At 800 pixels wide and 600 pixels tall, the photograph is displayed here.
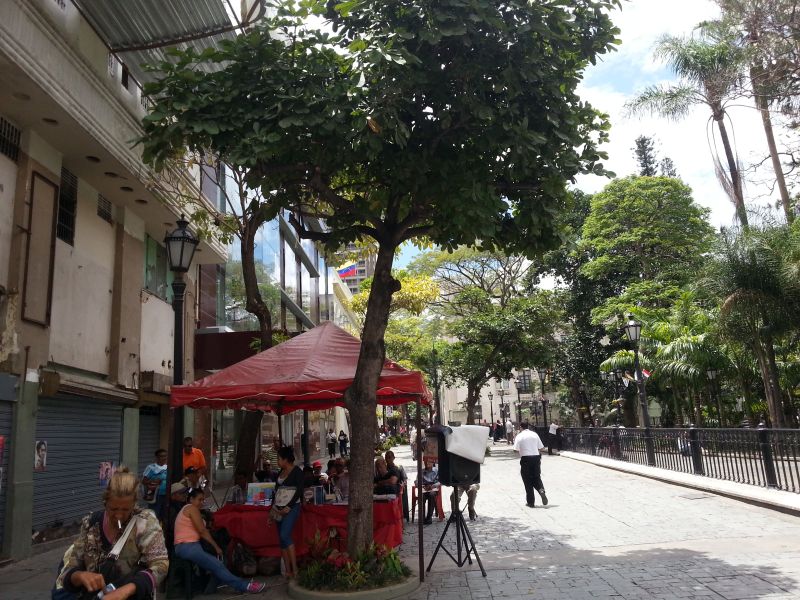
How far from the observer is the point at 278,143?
7.33 meters

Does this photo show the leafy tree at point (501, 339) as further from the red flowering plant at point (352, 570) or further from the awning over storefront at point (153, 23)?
the red flowering plant at point (352, 570)

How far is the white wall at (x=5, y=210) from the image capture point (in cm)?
921

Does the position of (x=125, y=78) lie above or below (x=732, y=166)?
below

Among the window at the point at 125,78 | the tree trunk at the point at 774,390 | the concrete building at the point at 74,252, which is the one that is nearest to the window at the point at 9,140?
the concrete building at the point at 74,252

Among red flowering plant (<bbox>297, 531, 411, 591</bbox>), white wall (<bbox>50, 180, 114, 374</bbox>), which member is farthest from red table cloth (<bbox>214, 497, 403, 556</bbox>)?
white wall (<bbox>50, 180, 114, 374</bbox>)

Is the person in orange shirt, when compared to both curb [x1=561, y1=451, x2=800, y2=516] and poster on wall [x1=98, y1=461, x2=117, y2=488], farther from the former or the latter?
curb [x1=561, y1=451, x2=800, y2=516]

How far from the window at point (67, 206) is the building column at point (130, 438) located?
3848mm

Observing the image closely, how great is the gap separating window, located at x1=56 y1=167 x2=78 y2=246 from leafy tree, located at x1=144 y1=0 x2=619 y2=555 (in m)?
4.43

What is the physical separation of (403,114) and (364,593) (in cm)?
555

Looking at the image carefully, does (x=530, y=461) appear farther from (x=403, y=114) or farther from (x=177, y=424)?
(x=403, y=114)

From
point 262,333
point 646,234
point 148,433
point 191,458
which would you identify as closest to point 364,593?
point 262,333

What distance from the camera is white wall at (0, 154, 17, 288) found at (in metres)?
9.21

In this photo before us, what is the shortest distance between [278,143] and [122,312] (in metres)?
7.28

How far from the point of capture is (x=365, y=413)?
24.6 feet
